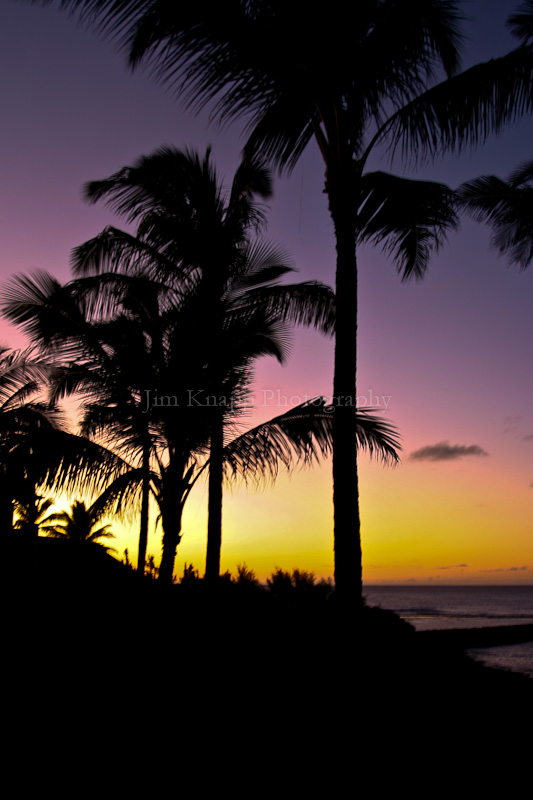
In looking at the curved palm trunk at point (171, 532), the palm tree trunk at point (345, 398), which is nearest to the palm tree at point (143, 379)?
the curved palm trunk at point (171, 532)

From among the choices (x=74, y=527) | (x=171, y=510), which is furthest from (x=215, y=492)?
(x=74, y=527)

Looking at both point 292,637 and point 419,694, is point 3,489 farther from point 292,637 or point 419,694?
point 419,694

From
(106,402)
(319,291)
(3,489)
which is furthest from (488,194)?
(3,489)

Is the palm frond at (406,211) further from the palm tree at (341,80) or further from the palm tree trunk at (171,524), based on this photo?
the palm tree trunk at (171,524)

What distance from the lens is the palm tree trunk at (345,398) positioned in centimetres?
547

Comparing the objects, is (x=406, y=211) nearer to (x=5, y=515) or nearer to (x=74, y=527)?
(x=5, y=515)

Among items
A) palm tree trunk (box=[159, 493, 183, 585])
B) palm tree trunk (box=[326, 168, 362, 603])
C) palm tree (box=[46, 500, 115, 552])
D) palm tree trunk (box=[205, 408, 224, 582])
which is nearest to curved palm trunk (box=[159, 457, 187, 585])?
palm tree trunk (box=[159, 493, 183, 585])

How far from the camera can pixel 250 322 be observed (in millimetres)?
9164

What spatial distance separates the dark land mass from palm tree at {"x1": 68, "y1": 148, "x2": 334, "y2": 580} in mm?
3195

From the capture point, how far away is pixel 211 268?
367 inches

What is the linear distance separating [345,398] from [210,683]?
3095 millimetres

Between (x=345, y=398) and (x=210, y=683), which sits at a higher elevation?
(x=345, y=398)

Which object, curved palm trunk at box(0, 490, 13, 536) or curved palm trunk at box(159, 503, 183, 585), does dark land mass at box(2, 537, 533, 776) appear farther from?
curved palm trunk at box(159, 503, 183, 585)

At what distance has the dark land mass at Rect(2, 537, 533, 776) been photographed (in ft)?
12.6
